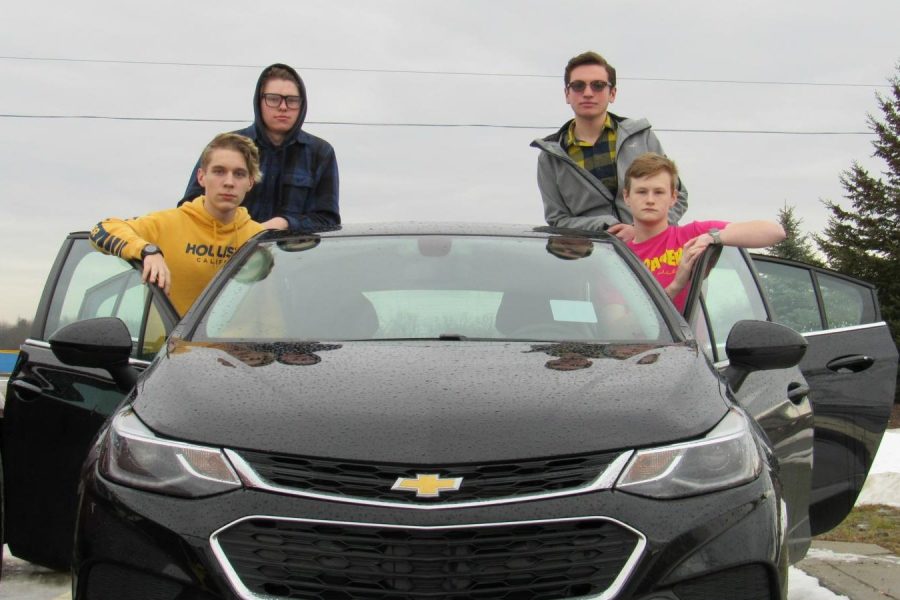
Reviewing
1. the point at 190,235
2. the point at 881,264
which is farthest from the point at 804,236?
the point at 190,235

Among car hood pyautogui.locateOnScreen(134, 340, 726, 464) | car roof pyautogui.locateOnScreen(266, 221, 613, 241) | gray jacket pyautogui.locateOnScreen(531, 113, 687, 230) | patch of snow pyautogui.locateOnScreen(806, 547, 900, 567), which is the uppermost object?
gray jacket pyautogui.locateOnScreen(531, 113, 687, 230)

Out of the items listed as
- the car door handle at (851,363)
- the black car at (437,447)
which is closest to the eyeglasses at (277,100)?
the black car at (437,447)

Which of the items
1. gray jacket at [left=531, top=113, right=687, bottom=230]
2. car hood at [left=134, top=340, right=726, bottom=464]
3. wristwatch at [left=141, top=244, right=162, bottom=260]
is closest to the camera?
car hood at [left=134, top=340, right=726, bottom=464]

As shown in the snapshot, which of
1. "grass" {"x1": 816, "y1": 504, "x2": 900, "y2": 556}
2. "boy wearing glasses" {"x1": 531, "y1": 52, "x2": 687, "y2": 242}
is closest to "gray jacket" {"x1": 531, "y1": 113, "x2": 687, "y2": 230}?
"boy wearing glasses" {"x1": 531, "y1": 52, "x2": 687, "y2": 242}

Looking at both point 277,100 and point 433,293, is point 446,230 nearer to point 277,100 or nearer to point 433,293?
point 433,293

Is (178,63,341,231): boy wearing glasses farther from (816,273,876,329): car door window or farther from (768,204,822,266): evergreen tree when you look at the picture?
(768,204,822,266): evergreen tree

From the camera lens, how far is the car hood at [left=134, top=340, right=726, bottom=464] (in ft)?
8.47

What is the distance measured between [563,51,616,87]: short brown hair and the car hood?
9.81 ft

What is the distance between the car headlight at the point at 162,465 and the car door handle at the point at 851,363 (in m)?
2.94

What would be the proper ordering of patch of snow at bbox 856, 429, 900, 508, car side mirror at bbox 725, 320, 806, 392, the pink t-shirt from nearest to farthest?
car side mirror at bbox 725, 320, 806, 392
the pink t-shirt
patch of snow at bbox 856, 429, 900, 508

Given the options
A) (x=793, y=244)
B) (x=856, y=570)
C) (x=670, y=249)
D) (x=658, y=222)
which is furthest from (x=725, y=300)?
(x=793, y=244)

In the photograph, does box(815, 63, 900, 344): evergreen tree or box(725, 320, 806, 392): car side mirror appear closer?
box(725, 320, 806, 392): car side mirror

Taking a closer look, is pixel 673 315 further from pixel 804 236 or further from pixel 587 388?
pixel 804 236

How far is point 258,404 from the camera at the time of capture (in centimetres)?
274
